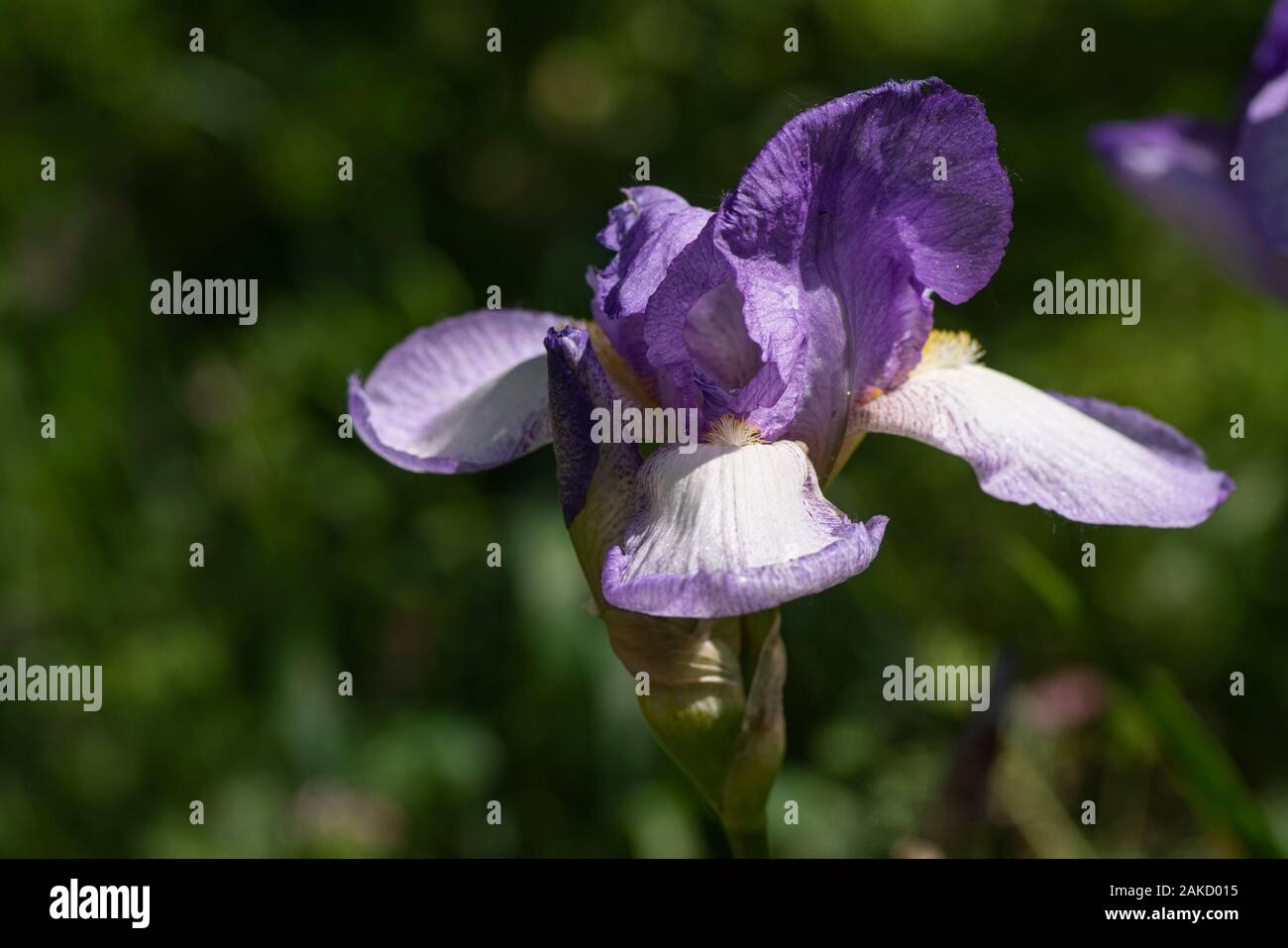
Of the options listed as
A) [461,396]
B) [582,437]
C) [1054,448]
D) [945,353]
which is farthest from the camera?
[461,396]

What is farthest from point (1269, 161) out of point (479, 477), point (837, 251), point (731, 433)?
point (479, 477)

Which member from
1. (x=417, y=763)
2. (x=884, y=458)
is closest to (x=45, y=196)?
(x=417, y=763)

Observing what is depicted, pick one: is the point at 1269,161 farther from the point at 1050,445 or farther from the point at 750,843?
the point at 750,843

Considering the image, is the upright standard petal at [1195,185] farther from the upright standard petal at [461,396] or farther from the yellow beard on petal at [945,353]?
the upright standard petal at [461,396]

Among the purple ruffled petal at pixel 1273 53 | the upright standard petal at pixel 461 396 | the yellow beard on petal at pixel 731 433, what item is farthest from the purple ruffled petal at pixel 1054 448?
the purple ruffled petal at pixel 1273 53

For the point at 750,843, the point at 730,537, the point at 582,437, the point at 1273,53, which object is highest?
the point at 1273,53

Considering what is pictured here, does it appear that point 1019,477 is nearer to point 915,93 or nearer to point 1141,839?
point 915,93
